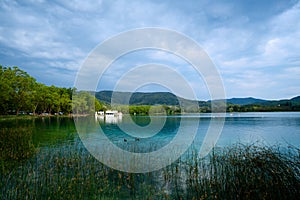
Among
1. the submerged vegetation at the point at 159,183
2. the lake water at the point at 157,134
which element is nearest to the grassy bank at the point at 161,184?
the submerged vegetation at the point at 159,183

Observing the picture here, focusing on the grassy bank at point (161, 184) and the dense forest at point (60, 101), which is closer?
the grassy bank at point (161, 184)

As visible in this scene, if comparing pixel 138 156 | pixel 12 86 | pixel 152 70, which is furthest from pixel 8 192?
pixel 12 86

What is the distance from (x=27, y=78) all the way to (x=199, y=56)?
1731 inches

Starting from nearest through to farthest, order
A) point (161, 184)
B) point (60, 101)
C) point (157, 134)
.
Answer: point (161, 184) < point (157, 134) < point (60, 101)

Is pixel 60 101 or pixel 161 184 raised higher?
pixel 60 101

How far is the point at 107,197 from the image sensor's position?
5.50 metres

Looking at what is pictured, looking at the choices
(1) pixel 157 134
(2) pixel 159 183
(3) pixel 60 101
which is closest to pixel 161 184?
(2) pixel 159 183

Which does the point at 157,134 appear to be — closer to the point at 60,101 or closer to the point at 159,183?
the point at 159,183

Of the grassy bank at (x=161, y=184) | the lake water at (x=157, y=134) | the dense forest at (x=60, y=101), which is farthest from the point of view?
the dense forest at (x=60, y=101)

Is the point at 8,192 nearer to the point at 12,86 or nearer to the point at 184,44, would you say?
the point at 184,44

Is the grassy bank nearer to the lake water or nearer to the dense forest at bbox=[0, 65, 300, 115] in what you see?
the lake water

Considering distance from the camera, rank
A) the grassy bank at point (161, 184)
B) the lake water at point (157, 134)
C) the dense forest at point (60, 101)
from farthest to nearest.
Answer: the dense forest at point (60, 101), the lake water at point (157, 134), the grassy bank at point (161, 184)

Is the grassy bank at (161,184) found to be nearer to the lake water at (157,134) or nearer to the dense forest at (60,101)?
the lake water at (157,134)

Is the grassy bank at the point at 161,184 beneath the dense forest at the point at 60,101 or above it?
beneath
